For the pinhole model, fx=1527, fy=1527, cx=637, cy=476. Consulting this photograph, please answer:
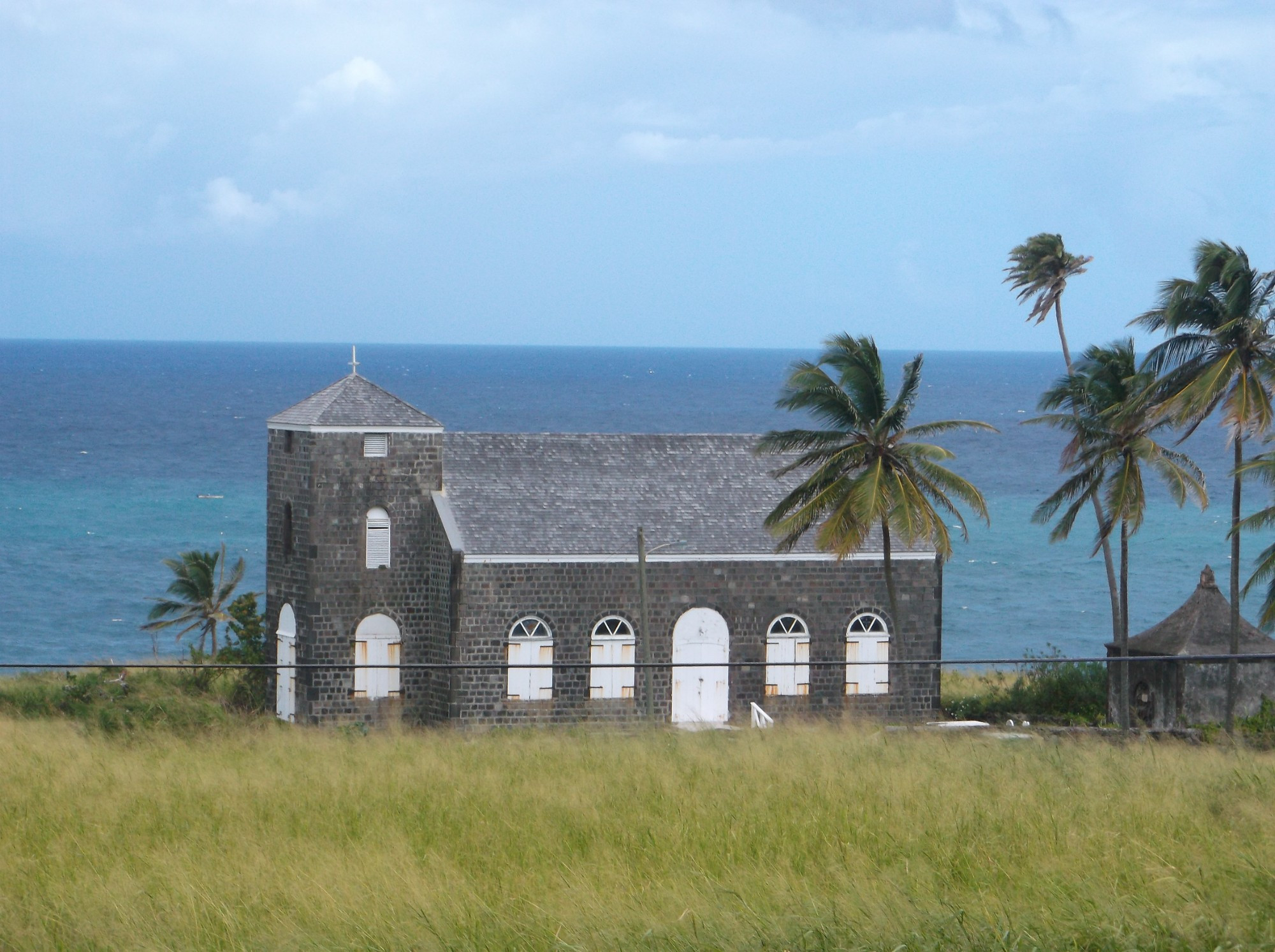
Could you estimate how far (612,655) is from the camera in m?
34.8

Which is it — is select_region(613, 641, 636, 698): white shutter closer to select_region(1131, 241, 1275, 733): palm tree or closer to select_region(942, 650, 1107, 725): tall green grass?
select_region(942, 650, 1107, 725): tall green grass

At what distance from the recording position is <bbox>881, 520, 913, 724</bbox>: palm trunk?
34969 millimetres

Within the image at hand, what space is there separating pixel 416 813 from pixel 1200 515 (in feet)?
395

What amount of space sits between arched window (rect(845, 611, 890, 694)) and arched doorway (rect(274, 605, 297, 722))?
41.8 feet

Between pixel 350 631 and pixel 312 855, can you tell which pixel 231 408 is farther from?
pixel 312 855

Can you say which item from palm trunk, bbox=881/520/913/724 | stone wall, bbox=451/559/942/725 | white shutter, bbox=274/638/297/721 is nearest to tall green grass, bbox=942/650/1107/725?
palm trunk, bbox=881/520/913/724

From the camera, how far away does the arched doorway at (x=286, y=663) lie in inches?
Answer: 1363

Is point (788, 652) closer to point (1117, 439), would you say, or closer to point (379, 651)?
point (379, 651)

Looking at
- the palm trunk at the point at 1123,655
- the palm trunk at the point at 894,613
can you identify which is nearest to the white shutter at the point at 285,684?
the palm trunk at the point at 894,613

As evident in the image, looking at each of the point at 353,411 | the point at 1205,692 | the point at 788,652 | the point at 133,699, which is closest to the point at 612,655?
the point at 788,652

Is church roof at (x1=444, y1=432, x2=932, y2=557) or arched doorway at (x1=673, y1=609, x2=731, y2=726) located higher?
church roof at (x1=444, y1=432, x2=932, y2=557)

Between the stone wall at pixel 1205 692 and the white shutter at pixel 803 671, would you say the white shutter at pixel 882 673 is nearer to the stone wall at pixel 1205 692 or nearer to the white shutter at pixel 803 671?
the white shutter at pixel 803 671

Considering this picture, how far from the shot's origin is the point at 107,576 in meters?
83.9

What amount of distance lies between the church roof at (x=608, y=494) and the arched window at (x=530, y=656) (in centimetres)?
169
